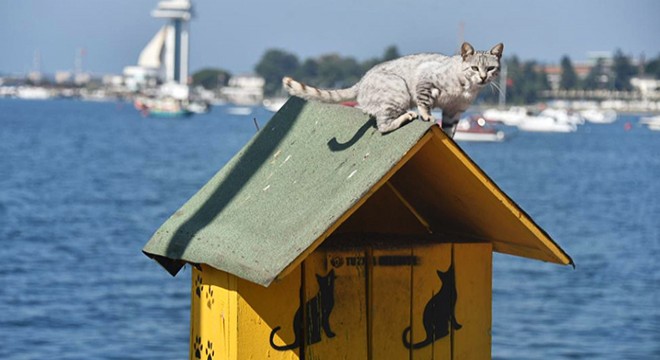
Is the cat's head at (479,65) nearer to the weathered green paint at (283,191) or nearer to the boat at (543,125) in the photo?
the weathered green paint at (283,191)

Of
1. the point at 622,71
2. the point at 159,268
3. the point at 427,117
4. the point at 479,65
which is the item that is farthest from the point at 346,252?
the point at 622,71

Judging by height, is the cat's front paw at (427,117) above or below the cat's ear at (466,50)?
below

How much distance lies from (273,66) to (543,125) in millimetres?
81901

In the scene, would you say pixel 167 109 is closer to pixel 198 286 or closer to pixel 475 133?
pixel 475 133

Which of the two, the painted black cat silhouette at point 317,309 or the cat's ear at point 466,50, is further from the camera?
the cat's ear at point 466,50

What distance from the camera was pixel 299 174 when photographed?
521 cm

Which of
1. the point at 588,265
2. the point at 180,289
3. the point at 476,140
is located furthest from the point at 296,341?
the point at 476,140

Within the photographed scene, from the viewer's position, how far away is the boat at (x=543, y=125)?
337 feet

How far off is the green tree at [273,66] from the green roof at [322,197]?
16960 cm

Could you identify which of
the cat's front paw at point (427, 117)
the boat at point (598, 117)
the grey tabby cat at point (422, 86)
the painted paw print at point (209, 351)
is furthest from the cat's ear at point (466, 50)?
the boat at point (598, 117)

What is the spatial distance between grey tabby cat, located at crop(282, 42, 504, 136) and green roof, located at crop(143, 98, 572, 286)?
93mm

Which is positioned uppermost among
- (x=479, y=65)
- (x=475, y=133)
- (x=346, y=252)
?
(x=475, y=133)

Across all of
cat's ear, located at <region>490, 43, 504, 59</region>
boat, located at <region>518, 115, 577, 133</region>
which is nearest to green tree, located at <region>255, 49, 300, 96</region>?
boat, located at <region>518, 115, 577, 133</region>

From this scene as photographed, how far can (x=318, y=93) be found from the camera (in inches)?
219
